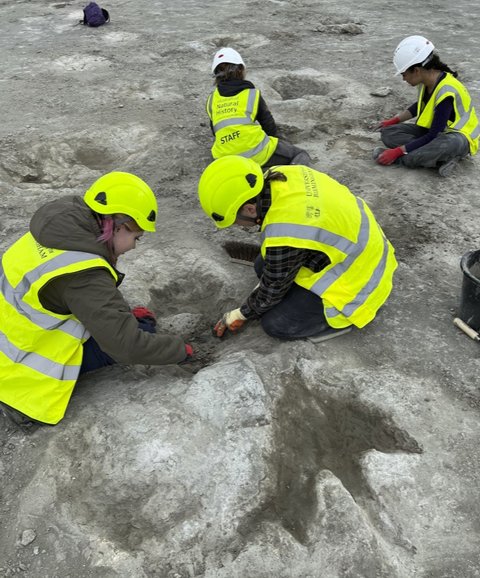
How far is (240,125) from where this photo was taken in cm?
463

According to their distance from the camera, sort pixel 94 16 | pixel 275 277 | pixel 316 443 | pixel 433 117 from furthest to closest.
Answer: pixel 94 16, pixel 433 117, pixel 275 277, pixel 316 443

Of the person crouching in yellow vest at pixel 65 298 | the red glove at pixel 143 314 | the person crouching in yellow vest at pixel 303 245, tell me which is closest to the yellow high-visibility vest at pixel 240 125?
the person crouching in yellow vest at pixel 303 245

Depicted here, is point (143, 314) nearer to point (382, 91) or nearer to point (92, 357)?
point (92, 357)

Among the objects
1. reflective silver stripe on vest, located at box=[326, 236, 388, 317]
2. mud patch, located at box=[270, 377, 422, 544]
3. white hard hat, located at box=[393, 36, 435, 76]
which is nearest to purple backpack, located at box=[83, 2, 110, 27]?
white hard hat, located at box=[393, 36, 435, 76]

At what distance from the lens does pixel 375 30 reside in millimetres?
8891

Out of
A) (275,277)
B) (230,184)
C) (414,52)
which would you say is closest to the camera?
(230,184)

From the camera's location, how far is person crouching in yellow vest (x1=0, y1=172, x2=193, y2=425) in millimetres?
2312

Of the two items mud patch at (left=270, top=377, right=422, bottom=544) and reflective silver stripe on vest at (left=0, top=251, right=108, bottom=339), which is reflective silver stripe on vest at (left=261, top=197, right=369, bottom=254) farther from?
reflective silver stripe on vest at (left=0, top=251, right=108, bottom=339)

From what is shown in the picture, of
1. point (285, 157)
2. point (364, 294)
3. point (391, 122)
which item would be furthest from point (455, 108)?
point (364, 294)

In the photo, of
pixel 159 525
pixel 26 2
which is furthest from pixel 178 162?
pixel 26 2

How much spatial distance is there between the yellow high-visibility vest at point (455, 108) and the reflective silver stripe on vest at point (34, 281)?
390 cm

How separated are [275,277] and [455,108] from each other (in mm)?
3096

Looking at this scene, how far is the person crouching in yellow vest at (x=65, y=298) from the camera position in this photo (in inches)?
91.0

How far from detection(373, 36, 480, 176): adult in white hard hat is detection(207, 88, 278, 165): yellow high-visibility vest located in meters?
1.34
